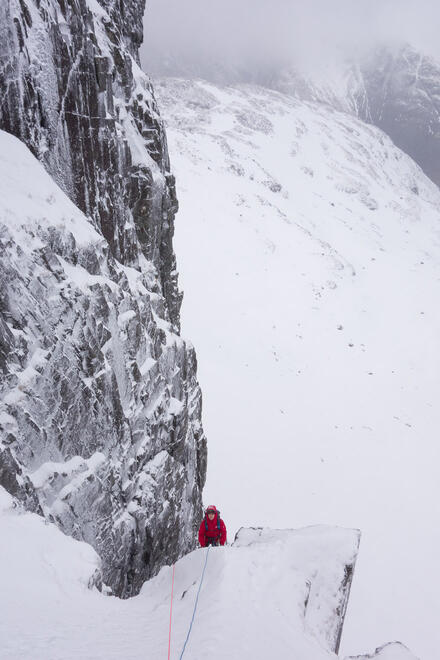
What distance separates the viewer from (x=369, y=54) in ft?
589

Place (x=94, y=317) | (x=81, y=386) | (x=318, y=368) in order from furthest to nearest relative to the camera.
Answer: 1. (x=318, y=368)
2. (x=94, y=317)
3. (x=81, y=386)

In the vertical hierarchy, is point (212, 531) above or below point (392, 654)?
below

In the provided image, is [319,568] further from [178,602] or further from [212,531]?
[178,602]

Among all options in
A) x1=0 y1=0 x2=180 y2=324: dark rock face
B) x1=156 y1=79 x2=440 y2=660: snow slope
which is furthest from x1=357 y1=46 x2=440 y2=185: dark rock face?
x1=0 y1=0 x2=180 y2=324: dark rock face

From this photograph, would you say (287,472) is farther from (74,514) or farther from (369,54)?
(369,54)

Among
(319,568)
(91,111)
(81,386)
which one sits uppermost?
(91,111)

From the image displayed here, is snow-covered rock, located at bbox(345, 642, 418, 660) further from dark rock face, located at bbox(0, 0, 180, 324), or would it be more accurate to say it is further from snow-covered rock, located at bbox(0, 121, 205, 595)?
dark rock face, located at bbox(0, 0, 180, 324)

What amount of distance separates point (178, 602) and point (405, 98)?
205 m

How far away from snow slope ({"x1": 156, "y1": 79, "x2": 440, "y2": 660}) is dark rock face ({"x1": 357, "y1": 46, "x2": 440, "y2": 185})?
370 ft

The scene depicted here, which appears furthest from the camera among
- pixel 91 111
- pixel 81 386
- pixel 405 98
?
pixel 405 98

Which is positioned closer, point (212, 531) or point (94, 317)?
point (94, 317)

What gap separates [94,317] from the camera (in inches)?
352

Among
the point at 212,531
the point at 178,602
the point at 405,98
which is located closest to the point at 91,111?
the point at 212,531

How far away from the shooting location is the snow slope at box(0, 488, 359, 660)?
5195mm
